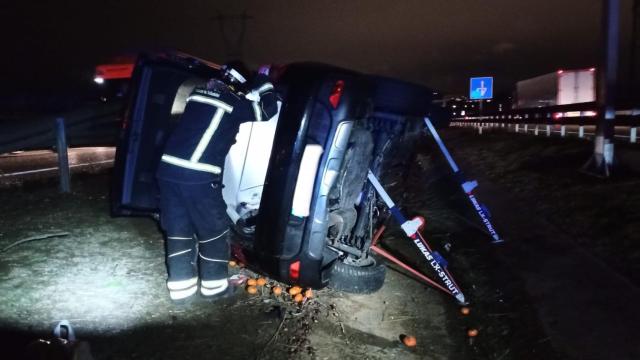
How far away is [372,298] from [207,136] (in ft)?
6.65

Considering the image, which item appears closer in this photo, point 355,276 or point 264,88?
point 264,88

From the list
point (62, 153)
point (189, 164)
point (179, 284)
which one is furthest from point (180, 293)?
point (62, 153)

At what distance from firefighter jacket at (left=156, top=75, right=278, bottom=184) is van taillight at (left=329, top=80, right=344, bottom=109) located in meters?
0.53

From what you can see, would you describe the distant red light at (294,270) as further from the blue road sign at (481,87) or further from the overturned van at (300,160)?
the blue road sign at (481,87)

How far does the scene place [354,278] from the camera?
166 inches

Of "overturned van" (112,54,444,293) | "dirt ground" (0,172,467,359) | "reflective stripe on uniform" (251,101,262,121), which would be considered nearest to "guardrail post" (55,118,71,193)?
"dirt ground" (0,172,467,359)

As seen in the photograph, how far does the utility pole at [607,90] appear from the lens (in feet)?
22.1

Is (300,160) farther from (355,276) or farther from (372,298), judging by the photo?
(372,298)

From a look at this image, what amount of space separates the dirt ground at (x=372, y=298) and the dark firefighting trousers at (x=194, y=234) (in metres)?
0.19

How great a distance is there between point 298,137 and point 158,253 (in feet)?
7.79

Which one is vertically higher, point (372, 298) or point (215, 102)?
point (215, 102)

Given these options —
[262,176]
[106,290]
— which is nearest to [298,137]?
[262,176]

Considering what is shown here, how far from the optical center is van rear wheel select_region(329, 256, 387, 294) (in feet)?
13.8

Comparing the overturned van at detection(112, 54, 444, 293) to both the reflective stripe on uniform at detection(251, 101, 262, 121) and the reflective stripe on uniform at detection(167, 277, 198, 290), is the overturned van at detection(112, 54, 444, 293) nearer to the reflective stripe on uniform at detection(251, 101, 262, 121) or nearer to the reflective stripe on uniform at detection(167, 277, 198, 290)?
the reflective stripe on uniform at detection(251, 101, 262, 121)
